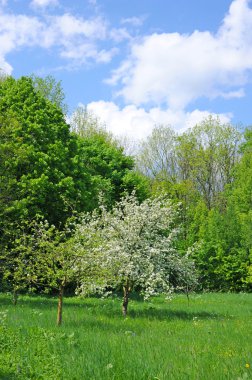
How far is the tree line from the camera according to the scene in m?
17.5

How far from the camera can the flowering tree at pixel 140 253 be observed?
18188 mm

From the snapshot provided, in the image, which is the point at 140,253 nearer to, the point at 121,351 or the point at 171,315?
the point at 171,315

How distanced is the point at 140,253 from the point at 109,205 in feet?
76.1

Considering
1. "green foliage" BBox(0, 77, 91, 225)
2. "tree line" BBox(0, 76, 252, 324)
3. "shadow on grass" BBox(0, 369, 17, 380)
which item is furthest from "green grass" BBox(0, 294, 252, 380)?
"green foliage" BBox(0, 77, 91, 225)

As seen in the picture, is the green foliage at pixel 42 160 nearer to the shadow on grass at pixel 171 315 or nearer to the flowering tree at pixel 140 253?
the flowering tree at pixel 140 253

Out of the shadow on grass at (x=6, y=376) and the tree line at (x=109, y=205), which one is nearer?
the shadow on grass at (x=6, y=376)

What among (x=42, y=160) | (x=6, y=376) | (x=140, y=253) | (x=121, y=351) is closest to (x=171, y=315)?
(x=140, y=253)

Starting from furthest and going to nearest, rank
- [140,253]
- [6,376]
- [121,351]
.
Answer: [140,253], [121,351], [6,376]

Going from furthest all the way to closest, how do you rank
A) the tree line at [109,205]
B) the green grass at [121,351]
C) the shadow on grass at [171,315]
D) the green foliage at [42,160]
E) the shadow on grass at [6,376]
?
the green foliage at [42,160], the shadow on grass at [171,315], the tree line at [109,205], the shadow on grass at [6,376], the green grass at [121,351]

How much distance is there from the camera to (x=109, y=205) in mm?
41969

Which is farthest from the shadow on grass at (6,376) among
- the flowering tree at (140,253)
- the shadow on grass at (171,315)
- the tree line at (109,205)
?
the shadow on grass at (171,315)

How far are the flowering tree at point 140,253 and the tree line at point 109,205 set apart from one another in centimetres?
5

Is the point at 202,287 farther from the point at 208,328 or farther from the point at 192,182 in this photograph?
the point at 208,328

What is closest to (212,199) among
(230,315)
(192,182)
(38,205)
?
(192,182)
